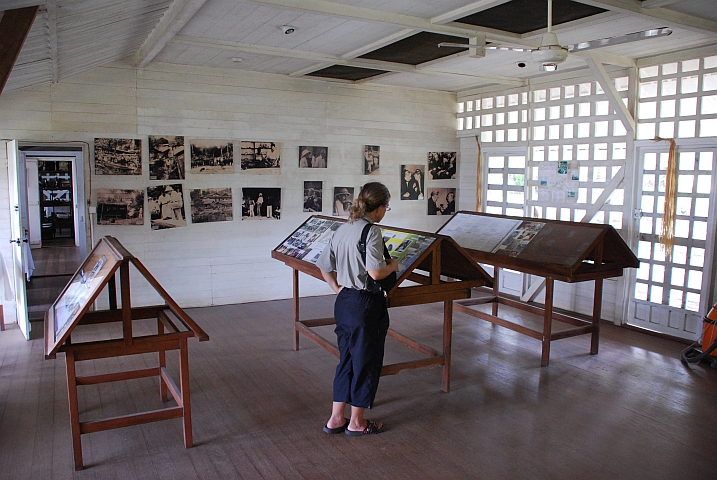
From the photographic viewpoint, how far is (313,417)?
179 inches

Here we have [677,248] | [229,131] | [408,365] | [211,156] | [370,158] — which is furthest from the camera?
[370,158]

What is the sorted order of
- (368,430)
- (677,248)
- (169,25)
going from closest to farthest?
1. (368,430)
2. (169,25)
3. (677,248)

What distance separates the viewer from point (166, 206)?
780cm

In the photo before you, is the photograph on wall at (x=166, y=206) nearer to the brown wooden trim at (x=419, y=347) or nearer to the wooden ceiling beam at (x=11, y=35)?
the brown wooden trim at (x=419, y=347)

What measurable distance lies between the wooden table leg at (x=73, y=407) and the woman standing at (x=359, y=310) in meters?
1.68

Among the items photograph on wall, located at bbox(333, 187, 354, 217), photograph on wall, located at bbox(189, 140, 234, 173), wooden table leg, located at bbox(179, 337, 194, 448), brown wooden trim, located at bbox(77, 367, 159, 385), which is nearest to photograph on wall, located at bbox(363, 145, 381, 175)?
photograph on wall, located at bbox(333, 187, 354, 217)

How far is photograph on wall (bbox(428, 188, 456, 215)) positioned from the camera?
32.6 ft

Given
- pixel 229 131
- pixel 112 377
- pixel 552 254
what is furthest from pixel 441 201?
pixel 112 377

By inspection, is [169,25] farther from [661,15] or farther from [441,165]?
[441,165]

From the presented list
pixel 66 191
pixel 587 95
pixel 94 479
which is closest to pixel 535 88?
pixel 587 95

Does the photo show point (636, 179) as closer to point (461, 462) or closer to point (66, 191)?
point (461, 462)

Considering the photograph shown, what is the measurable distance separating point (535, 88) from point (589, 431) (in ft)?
18.4

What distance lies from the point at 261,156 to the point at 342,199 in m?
1.48

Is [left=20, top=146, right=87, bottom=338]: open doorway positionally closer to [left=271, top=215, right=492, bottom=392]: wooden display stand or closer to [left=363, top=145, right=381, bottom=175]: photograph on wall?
[left=363, top=145, right=381, bottom=175]: photograph on wall
